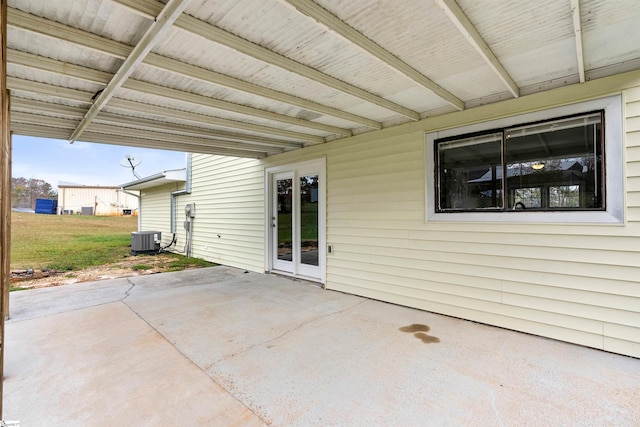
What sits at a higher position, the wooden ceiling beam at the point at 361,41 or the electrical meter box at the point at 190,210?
the wooden ceiling beam at the point at 361,41

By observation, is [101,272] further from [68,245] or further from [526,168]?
[526,168]

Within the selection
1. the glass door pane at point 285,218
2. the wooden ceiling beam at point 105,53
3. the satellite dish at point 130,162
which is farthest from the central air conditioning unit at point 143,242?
the wooden ceiling beam at point 105,53

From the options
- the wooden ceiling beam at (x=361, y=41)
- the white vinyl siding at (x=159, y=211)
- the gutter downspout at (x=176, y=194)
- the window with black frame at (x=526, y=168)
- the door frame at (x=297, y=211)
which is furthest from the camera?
the white vinyl siding at (x=159, y=211)

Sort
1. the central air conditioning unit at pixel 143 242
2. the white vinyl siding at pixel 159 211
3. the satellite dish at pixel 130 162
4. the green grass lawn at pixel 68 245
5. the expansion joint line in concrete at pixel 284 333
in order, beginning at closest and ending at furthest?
the expansion joint line in concrete at pixel 284 333, the green grass lawn at pixel 68 245, the central air conditioning unit at pixel 143 242, the white vinyl siding at pixel 159 211, the satellite dish at pixel 130 162

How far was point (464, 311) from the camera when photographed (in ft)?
11.6

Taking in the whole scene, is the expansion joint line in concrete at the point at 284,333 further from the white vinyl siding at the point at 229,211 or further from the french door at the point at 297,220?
the white vinyl siding at the point at 229,211

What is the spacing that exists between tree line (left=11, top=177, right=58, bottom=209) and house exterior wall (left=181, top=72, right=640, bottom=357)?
1048 inches

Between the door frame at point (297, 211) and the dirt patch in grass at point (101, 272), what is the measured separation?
2258 millimetres

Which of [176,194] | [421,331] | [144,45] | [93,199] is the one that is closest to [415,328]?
[421,331]

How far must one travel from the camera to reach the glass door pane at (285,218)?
589 centimetres

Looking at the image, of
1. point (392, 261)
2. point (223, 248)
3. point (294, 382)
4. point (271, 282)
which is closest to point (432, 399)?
point (294, 382)

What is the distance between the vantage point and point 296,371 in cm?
241

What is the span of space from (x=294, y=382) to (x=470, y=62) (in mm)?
3041

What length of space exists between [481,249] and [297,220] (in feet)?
10.6
